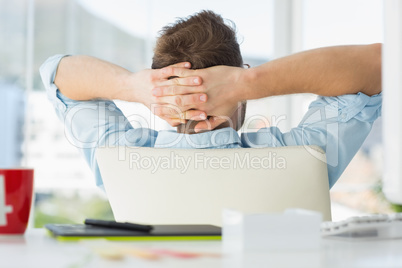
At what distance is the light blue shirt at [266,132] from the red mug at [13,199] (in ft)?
2.01

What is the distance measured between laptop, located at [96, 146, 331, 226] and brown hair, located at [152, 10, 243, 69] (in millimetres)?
353

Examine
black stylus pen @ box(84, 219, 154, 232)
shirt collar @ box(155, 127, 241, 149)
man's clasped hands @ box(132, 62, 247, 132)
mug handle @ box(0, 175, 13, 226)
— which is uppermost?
man's clasped hands @ box(132, 62, 247, 132)

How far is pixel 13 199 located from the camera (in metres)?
0.87

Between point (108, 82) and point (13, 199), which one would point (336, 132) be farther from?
point (13, 199)

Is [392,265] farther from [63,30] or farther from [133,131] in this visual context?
[63,30]

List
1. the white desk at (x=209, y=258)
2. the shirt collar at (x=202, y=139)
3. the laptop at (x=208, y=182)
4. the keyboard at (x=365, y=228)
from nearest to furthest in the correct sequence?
the white desk at (x=209, y=258)
the keyboard at (x=365, y=228)
the laptop at (x=208, y=182)
the shirt collar at (x=202, y=139)

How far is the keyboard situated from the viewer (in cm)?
81

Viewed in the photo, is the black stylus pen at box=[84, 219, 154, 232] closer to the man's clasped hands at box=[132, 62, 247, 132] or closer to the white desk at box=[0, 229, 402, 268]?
the white desk at box=[0, 229, 402, 268]

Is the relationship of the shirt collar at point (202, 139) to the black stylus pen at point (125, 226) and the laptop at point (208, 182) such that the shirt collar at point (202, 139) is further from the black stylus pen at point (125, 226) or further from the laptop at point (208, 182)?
the black stylus pen at point (125, 226)

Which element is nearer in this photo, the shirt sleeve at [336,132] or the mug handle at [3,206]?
the mug handle at [3,206]

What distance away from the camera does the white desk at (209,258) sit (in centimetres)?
60

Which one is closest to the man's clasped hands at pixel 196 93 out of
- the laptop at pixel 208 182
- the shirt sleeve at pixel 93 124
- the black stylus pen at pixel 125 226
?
the shirt sleeve at pixel 93 124

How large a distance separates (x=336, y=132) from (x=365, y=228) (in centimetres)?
70

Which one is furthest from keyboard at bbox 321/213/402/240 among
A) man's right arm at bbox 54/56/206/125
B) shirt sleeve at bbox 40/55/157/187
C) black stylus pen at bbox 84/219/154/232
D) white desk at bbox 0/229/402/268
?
shirt sleeve at bbox 40/55/157/187
